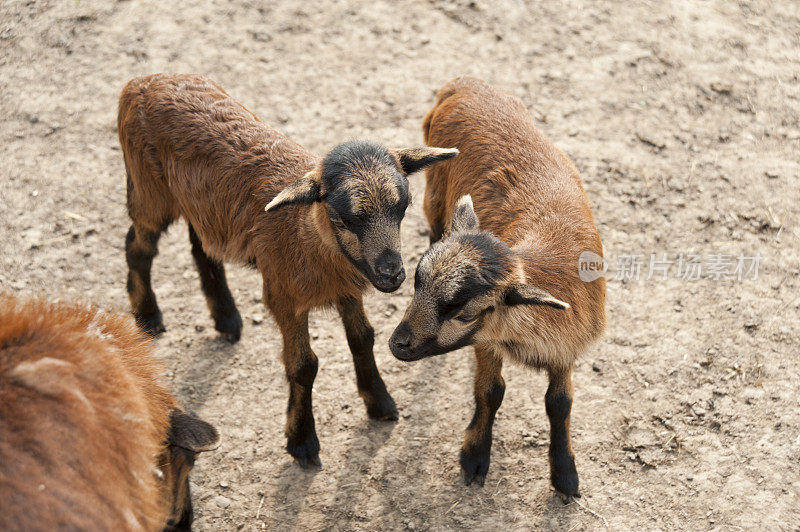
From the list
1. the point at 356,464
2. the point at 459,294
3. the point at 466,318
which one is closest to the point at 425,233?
the point at 356,464

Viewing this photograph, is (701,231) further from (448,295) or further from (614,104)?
(448,295)

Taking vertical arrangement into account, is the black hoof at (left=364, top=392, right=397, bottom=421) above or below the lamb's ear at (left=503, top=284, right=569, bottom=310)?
below

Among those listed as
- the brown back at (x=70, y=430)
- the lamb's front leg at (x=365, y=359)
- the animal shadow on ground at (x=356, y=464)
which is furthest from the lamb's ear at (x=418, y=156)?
the brown back at (x=70, y=430)

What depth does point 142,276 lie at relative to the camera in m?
6.81

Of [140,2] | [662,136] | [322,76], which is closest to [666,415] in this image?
[662,136]

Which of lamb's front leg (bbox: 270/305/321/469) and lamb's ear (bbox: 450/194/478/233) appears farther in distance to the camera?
lamb's front leg (bbox: 270/305/321/469)

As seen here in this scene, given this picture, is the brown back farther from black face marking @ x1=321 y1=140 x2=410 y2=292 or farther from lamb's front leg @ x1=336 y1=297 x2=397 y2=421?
lamb's front leg @ x1=336 y1=297 x2=397 y2=421

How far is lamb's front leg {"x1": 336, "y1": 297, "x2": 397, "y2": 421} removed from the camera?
19.3 ft

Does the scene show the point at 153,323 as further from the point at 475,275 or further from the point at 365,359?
the point at 475,275

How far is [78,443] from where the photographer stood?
352cm

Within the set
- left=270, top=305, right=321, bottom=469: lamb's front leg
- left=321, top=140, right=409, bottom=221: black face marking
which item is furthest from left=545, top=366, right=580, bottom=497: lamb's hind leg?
left=270, top=305, right=321, bottom=469: lamb's front leg

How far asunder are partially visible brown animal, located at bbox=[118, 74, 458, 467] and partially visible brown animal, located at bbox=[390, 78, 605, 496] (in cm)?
44

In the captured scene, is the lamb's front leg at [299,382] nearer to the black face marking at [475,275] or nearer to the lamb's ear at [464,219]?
the black face marking at [475,275]

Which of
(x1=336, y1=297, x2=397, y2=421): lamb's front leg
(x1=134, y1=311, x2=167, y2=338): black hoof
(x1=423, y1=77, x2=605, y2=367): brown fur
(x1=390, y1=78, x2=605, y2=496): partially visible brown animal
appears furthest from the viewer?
(x1=134, y1=311, x2=167, y2=338): black hoof
